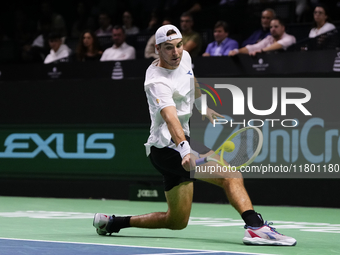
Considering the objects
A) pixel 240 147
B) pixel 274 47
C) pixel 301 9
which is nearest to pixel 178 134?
pixel 240 147

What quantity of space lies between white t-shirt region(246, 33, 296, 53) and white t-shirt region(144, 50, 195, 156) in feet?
16.0

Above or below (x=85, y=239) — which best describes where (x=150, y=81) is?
above

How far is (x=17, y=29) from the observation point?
16312 mm

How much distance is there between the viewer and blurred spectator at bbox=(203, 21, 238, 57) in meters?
10.6

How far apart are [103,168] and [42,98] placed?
1.66m

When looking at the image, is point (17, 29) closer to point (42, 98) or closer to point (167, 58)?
point (42, 98)

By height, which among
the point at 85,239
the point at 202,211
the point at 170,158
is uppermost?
the point at 170,158

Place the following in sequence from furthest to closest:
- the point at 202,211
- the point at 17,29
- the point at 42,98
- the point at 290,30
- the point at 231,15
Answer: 1. the point at 17,29
2. the point at 231,15
3. the point at 42,98
4. the point at 290,30
5. the point at 202,211

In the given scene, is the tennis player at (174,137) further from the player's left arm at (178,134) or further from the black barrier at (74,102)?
the black barrier at (74,102)

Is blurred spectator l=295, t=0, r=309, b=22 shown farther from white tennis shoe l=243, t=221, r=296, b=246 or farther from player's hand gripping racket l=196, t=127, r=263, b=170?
white tennis shoe l=243, t=221, r=296, b=246

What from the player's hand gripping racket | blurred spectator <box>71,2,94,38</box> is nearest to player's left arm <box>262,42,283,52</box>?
the player's hand gripping racket

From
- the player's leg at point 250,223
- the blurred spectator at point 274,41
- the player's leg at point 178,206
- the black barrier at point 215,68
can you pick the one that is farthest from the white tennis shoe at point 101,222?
the blurred spectator at point 274,41

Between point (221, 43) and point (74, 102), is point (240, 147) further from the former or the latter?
point (74, 102)

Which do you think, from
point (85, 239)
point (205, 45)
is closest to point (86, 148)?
point (205, 45)
